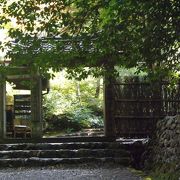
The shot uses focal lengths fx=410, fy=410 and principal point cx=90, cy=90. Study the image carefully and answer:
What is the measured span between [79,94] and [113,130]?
930 cm

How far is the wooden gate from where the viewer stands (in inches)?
433

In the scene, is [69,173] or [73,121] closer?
[69,173]

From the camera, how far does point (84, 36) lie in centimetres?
645

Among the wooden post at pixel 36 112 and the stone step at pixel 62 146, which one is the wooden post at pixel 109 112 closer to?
the stone step at pixel 62 146

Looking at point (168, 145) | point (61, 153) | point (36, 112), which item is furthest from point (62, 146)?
point (168, 145)

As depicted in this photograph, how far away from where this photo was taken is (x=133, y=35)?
6.21 meters

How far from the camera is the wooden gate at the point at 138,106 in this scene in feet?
36.1

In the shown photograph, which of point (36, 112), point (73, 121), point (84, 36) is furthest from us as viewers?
point (73, 121)

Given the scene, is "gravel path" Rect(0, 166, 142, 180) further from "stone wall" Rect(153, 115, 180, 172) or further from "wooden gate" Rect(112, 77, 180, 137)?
"wooden gate" Rect(112, 77, 180, 137)

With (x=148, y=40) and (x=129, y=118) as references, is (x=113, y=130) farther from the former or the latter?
(x=148, y=40)

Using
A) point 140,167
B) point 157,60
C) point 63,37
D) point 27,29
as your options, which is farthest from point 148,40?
point 140,167

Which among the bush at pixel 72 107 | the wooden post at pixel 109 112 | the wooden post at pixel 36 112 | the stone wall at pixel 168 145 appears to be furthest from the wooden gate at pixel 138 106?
the bush at pixel 72 107

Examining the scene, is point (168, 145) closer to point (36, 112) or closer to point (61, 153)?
point (61, 153)

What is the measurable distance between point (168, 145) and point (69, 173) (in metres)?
2.26
